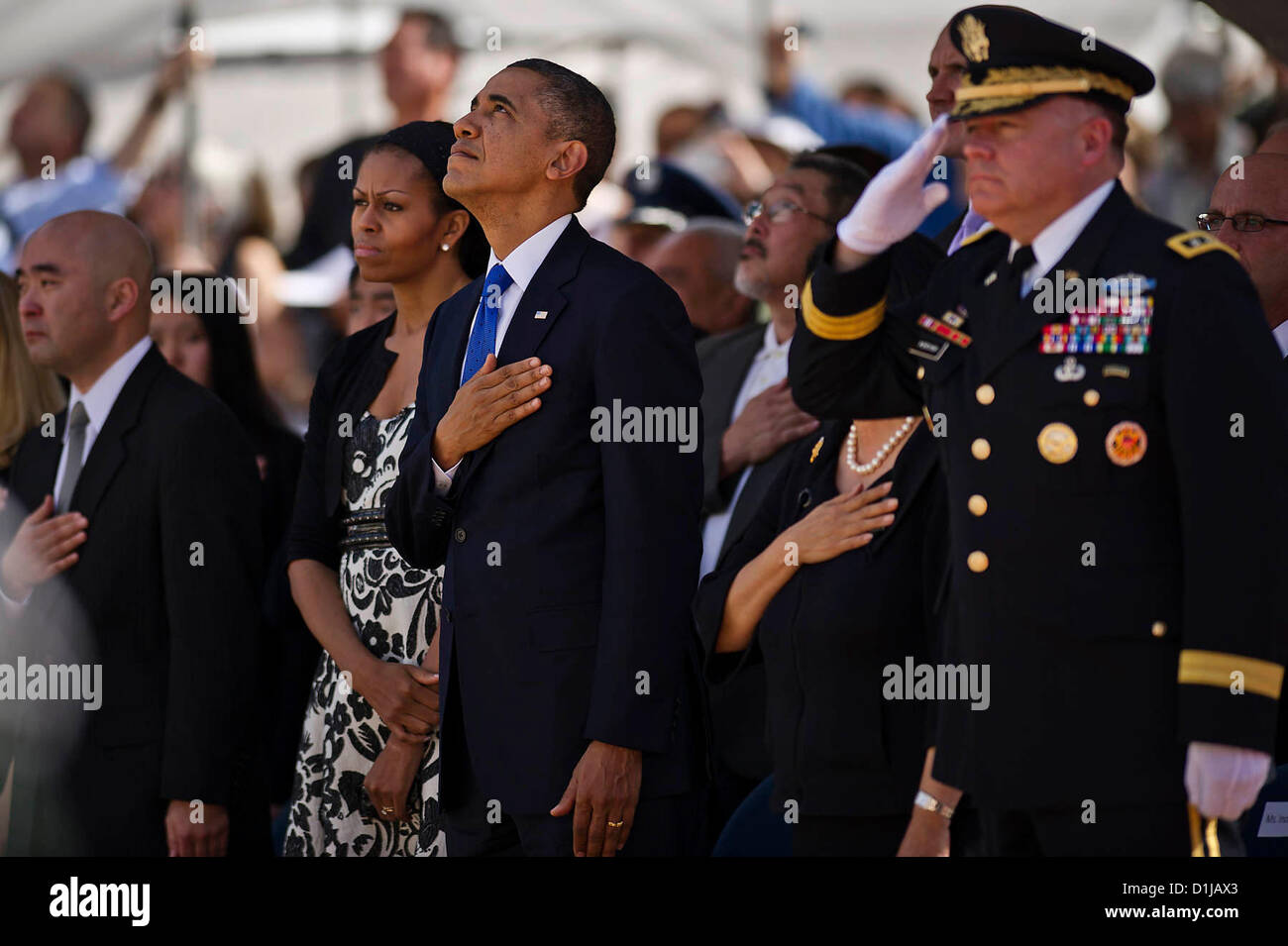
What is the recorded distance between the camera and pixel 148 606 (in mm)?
4871

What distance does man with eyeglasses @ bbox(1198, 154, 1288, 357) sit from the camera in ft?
15.0

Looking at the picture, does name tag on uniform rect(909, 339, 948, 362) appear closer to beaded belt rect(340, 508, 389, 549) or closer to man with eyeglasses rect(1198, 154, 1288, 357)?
man with eyeglasses rect(1198, 154, 1288, 357)

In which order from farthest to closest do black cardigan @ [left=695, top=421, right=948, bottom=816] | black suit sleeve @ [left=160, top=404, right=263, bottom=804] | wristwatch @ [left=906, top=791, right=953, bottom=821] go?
black suit sleeve @ [left=160, top=404, right=263, bottom=804] < black cardigan @ [left=695, top=421, right=948, bottom=816] < wristwatch @ [left=906, top=791, right=953, bottom=821]

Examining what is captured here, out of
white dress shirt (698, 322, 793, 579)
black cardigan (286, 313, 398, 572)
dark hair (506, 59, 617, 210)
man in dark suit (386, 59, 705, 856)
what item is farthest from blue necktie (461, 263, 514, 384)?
white dress shirt (698, 322, 793, 579)

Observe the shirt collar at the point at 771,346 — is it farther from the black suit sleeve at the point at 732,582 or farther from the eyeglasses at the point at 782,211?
the black suit sleeve at the point at 732,582

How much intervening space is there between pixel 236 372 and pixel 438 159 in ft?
5.04

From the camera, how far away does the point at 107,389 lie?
5.06 m

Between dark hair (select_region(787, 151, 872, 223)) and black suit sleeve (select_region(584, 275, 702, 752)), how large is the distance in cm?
151

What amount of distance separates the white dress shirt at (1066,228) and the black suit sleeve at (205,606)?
92.3 inches

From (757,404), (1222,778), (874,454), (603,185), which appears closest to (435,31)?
(603,185)

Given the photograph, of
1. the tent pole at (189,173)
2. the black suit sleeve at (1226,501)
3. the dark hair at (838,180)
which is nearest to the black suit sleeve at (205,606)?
the dark hair at (838,180)
